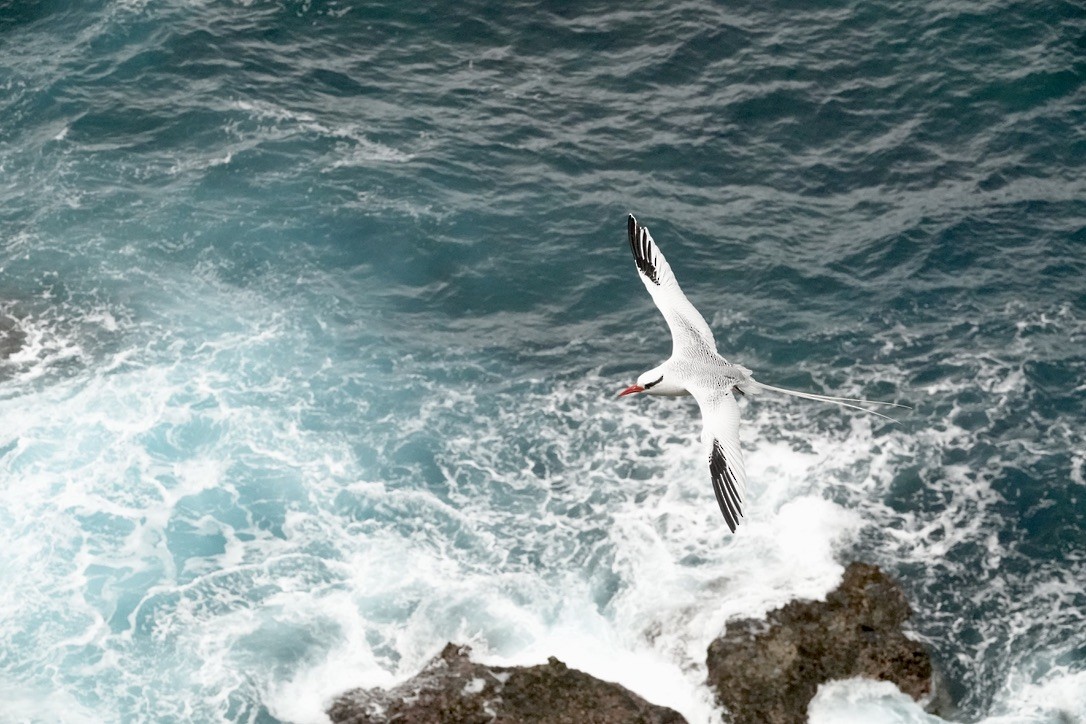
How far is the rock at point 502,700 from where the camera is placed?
66.2 feet

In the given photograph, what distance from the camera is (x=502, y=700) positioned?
20406mm

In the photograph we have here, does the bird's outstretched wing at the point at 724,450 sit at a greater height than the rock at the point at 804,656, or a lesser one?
greater

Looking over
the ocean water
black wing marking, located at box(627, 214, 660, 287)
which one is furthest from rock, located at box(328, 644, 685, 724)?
black wing marking, located at box(627, 214, 660, 287)

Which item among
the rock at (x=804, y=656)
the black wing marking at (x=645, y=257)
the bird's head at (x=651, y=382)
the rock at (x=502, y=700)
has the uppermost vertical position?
the black wing marking at (x=645, y=257)

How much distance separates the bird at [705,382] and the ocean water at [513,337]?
3.07 metres

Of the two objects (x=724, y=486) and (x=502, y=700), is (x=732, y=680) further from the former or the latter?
(x=502, y=700)

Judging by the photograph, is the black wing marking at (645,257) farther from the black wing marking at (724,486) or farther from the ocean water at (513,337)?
the black wing marking at (724,486)

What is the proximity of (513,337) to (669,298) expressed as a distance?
611 centimetres

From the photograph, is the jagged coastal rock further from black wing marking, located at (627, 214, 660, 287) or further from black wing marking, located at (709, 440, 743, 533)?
black wing marking, located at (627, 214, 660, 287)

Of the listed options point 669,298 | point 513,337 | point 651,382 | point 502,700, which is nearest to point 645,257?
point 669,298

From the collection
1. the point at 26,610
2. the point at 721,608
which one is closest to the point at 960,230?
the point at 721,608

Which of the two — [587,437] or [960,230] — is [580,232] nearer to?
[587,437]

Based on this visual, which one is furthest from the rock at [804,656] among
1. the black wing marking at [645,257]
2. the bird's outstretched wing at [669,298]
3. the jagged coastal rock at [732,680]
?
the black wing marking at [645,257]

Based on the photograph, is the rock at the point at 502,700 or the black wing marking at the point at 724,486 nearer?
the black wing marking at the point at 724,486
